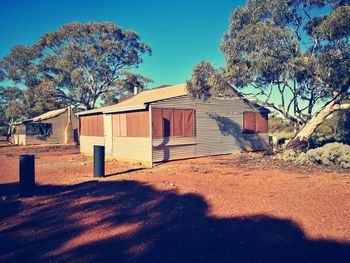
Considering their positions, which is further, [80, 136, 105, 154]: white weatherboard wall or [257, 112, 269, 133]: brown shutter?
[257, 112, 269, 133]: brown shutter

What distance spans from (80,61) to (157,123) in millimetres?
20298

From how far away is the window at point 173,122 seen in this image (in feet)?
44.2

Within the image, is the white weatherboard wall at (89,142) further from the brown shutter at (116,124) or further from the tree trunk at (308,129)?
the tree trunk at (308,129)

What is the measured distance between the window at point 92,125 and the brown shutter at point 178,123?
591 cm

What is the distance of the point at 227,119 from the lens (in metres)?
17.0

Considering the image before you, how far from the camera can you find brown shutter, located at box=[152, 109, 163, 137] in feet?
43.8

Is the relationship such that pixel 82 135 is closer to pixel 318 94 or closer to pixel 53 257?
pixel 318 94

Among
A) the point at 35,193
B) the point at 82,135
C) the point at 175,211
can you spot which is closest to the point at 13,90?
the point at 82,135

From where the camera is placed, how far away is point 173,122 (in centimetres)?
1417

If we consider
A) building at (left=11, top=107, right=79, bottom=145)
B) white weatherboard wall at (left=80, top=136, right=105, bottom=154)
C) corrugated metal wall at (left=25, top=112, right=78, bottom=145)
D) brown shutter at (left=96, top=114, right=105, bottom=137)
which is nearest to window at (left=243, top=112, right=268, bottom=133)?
brown shutter at (left=96, top=114, right=105, bottom=137)

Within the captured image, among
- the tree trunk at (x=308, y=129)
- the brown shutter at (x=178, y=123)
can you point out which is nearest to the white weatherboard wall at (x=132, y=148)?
the brown shutter at (x=178, y=123)

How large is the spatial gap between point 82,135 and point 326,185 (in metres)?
17.1

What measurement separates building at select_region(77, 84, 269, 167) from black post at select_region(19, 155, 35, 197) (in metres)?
6.20

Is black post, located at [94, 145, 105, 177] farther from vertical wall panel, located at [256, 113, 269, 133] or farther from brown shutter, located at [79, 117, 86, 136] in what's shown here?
vertical wall panel, located at [256, 113, 269, 133]
